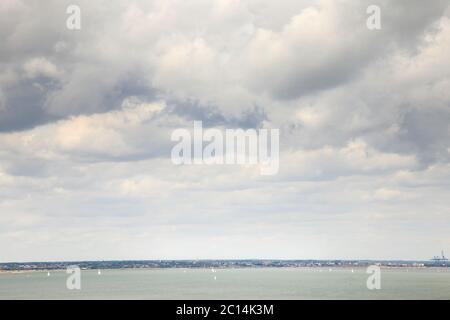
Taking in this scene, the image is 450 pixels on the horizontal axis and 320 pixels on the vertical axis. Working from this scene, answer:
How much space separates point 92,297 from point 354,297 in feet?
277
